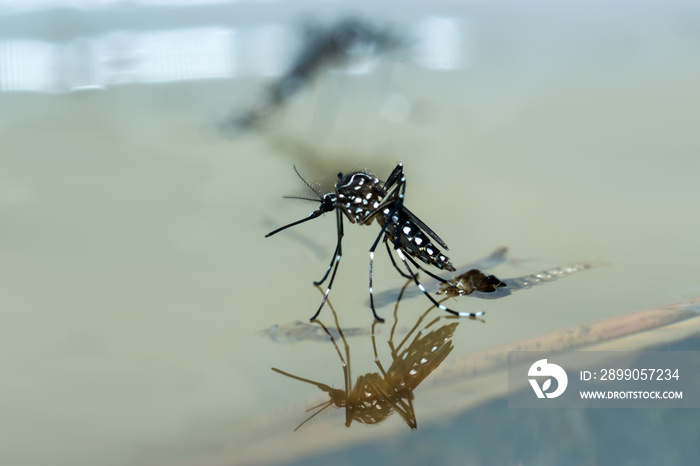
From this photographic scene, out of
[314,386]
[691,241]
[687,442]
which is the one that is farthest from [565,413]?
[691,241]

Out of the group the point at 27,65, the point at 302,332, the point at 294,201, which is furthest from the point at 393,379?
the point at 27,65

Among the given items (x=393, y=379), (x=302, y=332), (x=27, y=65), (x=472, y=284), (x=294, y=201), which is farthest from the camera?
(x=27, y=65)

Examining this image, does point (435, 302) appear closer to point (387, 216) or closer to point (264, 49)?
point (387, 216)

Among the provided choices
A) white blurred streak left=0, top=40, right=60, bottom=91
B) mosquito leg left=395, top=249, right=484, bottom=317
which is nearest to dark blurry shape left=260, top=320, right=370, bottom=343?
mosquito leg left=395, top=249, right=484, bottom=317

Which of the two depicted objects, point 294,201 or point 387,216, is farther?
point 294,201

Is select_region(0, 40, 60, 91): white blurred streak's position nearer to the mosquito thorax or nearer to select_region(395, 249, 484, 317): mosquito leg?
the mosquito thorax

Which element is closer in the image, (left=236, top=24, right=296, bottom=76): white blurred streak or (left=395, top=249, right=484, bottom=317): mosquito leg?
(left=395, top=249, right=484, bottom=317): mosquito leg
